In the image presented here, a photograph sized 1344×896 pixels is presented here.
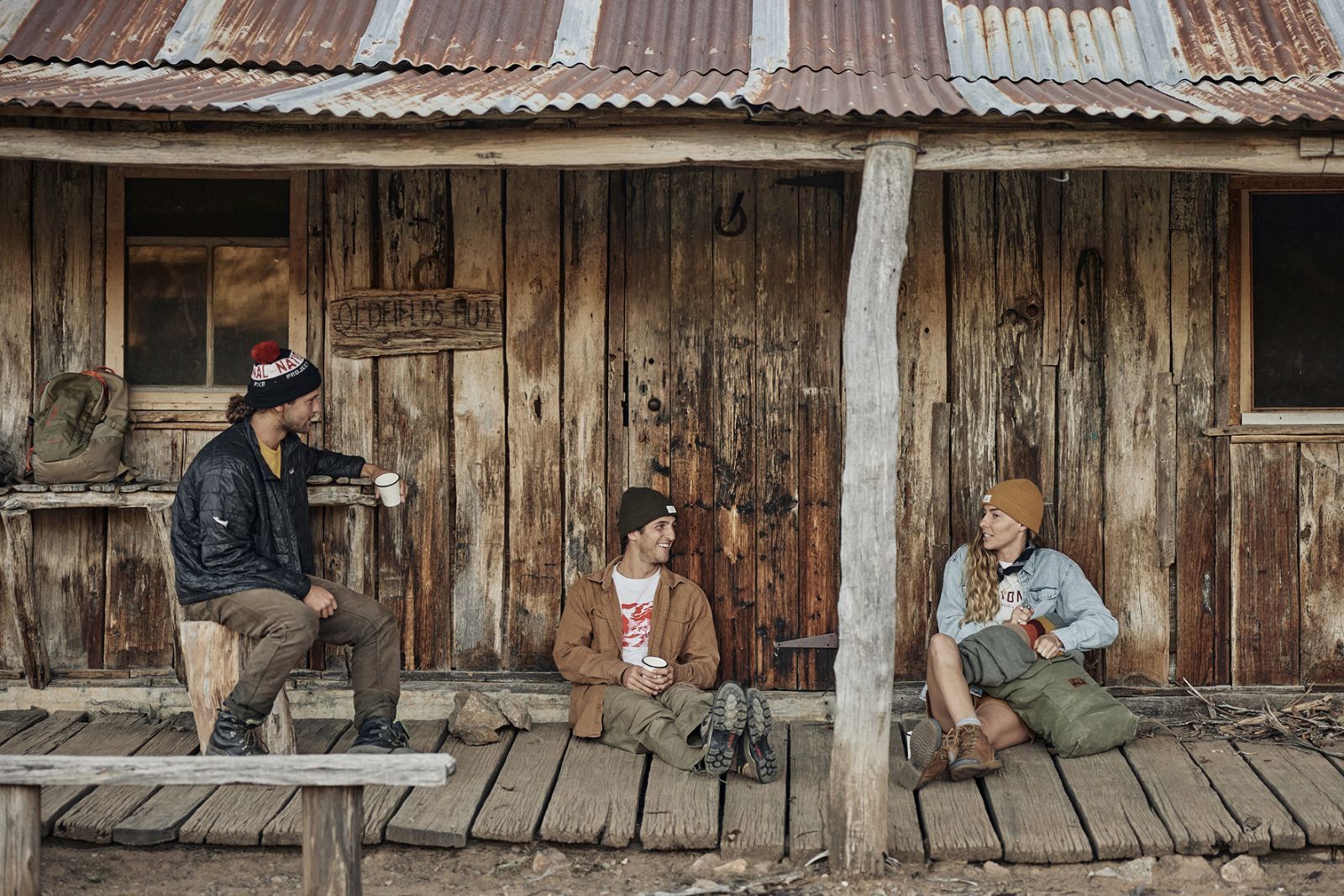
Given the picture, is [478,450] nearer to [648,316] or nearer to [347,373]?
[347,373]

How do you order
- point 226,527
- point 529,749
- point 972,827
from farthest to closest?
point 529,749 → point 226,527 → point 972,827

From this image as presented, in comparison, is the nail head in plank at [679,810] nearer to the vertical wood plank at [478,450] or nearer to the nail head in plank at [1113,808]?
the vertical wood plank at [478,450]

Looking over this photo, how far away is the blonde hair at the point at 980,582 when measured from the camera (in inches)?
222

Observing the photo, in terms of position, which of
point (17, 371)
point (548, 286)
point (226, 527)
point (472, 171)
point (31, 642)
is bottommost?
point (31, 642)

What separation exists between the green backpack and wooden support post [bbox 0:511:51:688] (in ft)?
0.77

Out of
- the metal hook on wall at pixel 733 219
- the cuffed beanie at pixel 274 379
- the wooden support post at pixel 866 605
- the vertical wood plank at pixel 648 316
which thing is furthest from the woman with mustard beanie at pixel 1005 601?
the cuffed beanie at pixel 274 379

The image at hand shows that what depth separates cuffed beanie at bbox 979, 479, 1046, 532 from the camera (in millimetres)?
5641

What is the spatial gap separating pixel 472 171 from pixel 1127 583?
3515 millimetres

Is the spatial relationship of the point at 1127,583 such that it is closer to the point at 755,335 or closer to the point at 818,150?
the point at 755,335

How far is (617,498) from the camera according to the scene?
6.13 metres

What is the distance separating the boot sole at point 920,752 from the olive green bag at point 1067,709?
495 millimetres

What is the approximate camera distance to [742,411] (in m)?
6.09

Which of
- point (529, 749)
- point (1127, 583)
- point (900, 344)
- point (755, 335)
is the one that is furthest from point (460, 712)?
point (1127, 583)

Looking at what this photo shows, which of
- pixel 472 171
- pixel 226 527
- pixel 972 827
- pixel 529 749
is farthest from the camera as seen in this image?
pixel 472 171
